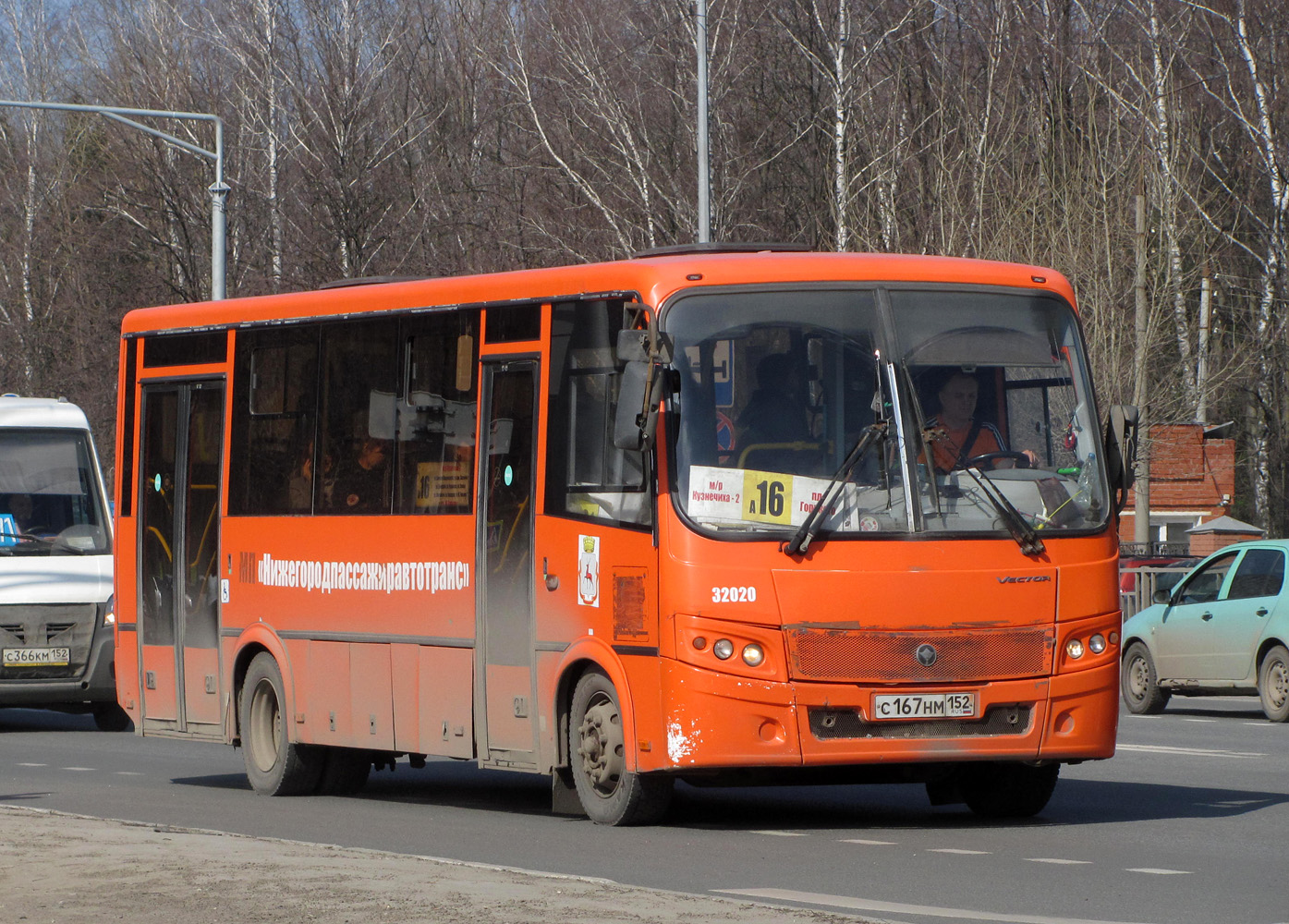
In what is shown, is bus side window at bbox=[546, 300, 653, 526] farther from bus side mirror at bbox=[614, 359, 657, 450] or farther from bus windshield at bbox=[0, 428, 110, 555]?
bus windshield at bbox=[0, 428, 110, 555]

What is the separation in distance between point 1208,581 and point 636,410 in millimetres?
13114

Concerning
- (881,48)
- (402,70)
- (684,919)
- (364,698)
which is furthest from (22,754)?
(402,70)

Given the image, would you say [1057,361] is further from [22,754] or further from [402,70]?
[402,70]

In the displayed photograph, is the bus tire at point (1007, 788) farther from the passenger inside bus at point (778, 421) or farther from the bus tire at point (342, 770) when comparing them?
the bus tire at point (342, 770)

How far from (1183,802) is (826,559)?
3252 mm

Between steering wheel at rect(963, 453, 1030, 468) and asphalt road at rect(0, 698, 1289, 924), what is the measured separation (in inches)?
70.7

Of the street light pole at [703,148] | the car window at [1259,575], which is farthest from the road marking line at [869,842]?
the street light pole at [703,148]

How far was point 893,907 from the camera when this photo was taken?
29.7 ft

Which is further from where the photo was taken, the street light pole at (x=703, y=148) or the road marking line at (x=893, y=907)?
the street light pole at (x=703, y=148)

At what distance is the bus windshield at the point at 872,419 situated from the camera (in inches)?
456

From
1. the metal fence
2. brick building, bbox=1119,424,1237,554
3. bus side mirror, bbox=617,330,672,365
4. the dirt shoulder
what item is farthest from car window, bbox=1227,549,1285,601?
brick building, bbox=1119,424,1237,554

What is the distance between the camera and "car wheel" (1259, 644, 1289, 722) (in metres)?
21.4

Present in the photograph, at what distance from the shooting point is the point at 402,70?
160 ft

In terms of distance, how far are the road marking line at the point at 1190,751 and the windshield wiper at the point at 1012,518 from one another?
5.95 metres
